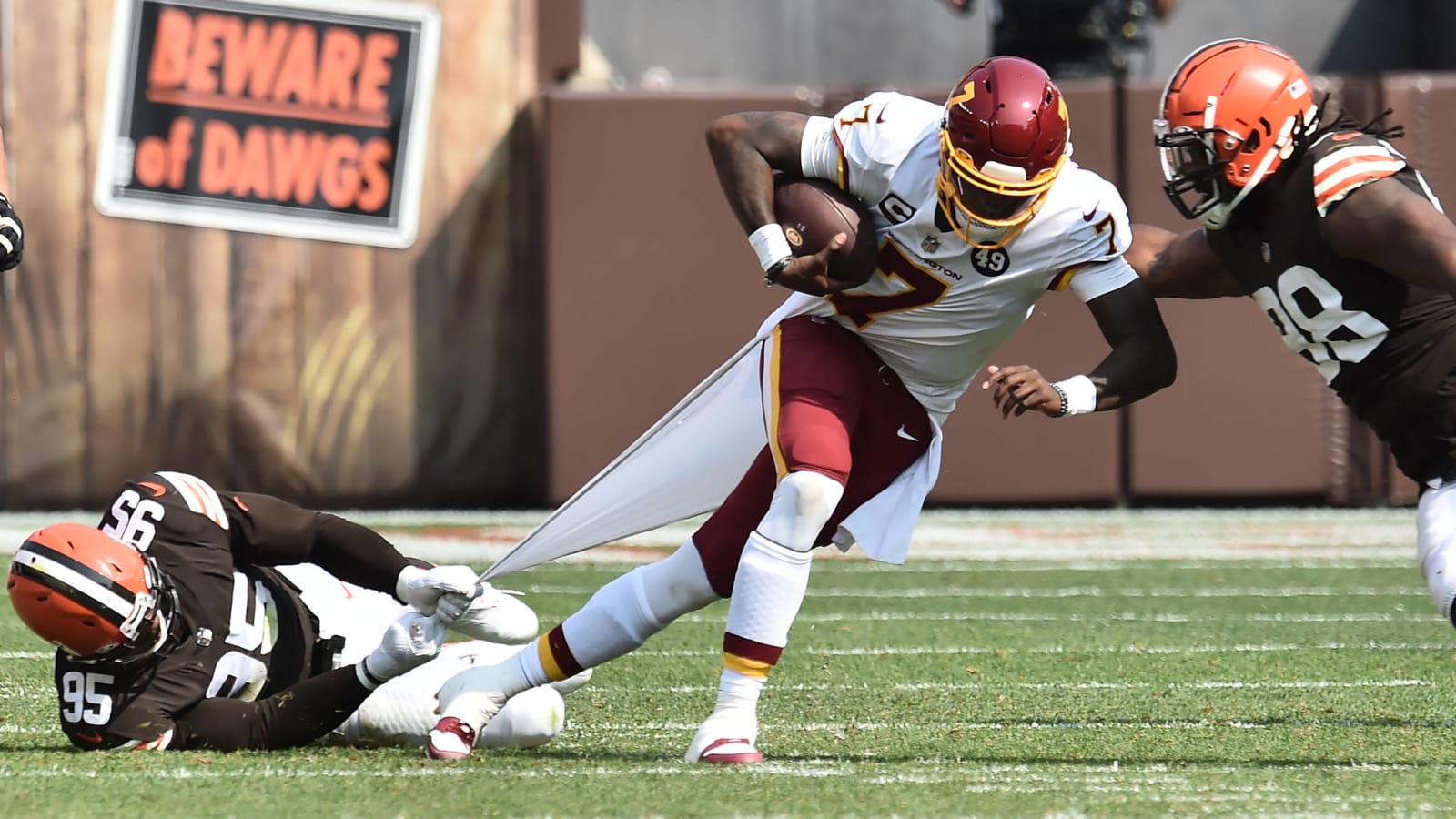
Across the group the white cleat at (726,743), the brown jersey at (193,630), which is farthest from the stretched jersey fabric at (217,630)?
the white cleat at (726,743)

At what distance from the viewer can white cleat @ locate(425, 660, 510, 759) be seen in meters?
3.71

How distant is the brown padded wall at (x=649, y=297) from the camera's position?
9.41 metres

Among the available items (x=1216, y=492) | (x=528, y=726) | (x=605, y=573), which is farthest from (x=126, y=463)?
(x=528, y=726)

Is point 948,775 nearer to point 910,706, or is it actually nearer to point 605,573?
point 910,706

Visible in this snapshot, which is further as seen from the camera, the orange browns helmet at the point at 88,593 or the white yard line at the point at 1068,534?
the white yard line at the point at 1068,534

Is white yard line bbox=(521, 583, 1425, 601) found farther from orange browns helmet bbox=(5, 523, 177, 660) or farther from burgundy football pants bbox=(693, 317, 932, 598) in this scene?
orange browns helmet bbox=(5, 523, 177, 660)

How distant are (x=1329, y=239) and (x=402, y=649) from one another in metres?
1.96

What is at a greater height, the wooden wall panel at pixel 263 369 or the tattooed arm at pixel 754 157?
the tattooed arm at pixel 754 157

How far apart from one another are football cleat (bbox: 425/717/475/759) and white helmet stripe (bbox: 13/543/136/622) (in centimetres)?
63

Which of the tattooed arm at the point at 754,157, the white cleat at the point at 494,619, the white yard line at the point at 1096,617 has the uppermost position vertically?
the tattooed arm at the point at 754,157

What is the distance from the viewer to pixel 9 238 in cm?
399

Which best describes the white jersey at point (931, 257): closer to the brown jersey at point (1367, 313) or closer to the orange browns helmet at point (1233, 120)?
the orange browns helmet at point (1233, 120)

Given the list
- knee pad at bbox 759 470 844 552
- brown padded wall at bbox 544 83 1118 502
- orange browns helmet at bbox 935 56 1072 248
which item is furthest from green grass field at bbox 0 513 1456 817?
brown padded wall at bbox 544 83 1118 502

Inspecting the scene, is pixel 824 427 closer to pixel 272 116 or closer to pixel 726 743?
pixel 726 743
